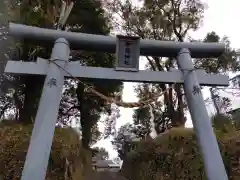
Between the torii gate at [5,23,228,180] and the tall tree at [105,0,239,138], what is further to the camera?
the tall tree at [105,0,239,138]

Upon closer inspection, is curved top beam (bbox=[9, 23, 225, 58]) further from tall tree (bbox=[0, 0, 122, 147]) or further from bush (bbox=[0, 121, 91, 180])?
bush (bbox=[0, 121, 91, 180])

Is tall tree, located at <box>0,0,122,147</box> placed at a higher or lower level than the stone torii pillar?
higher

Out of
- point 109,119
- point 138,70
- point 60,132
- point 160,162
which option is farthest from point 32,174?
point 109,119

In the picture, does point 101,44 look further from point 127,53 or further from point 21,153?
point 21,153

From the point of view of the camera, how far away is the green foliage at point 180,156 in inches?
300

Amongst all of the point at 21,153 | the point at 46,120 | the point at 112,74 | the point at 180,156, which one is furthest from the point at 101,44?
the point at 180,156

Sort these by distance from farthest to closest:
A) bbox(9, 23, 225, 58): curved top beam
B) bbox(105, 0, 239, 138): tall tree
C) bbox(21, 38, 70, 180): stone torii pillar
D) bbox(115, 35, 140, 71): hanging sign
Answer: bbox(105, 0, 239, 138): tall tree, bbox(115, 35, 140, 71): hanging sign, bbox(9, 23, 225, 58): curved top beam, bbox(21, 38, 70, 180): stone torii pillar

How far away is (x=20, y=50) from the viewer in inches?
418

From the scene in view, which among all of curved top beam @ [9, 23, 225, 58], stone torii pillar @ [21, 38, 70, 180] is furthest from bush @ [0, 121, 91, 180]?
curved top beam @ [9, 23, 225, 58]

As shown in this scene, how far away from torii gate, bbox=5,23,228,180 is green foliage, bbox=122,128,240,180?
280 cm

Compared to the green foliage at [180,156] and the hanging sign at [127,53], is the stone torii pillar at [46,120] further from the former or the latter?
the green foliage at [180,156]

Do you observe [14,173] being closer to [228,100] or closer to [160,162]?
[160,162]

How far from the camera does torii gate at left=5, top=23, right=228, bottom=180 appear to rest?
4.45m

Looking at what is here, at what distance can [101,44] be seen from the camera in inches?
223
